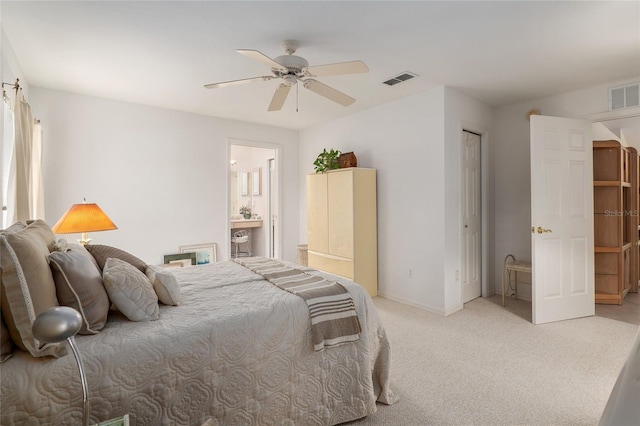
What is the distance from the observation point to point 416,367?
2.49 m

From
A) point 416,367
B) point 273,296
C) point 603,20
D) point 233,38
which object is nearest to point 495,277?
point 416,367

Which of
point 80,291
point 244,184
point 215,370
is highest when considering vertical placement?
point 244,184

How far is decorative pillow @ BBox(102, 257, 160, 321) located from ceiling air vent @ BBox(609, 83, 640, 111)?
4.77 metres

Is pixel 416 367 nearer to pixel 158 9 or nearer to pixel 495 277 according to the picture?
pixel 495 277

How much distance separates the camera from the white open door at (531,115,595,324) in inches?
133

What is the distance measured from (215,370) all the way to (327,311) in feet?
2.20

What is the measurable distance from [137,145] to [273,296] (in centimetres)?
338

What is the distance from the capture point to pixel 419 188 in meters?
3.89

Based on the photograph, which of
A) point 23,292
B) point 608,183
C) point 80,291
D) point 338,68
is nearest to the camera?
point 23,292

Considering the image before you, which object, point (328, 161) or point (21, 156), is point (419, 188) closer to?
point (328, 161)

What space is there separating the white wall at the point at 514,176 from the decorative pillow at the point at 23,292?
4.68 metres

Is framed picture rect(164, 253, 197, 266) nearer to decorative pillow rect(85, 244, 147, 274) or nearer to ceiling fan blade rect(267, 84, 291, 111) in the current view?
decorative pillow rect(85, 244, 147, 274)

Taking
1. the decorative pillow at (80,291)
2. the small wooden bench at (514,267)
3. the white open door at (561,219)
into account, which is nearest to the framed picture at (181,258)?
the decorative pillow at (80,291)

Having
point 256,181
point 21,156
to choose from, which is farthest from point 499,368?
point 256,181
